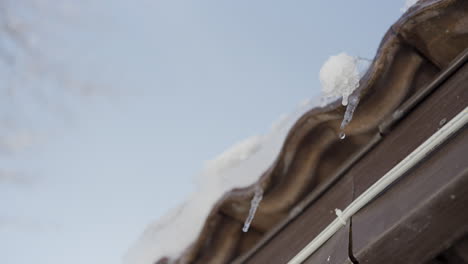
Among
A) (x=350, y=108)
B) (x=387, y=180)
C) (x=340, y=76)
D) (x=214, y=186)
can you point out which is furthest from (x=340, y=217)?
(x=214, y=186)

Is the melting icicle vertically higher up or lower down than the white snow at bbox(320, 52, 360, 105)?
lower down

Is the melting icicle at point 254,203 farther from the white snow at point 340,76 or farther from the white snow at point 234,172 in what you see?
the white snow at point 340,76

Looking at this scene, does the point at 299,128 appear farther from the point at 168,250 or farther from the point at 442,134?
the point at 168,250

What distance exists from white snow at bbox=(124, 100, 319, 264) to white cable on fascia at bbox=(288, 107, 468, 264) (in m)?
0.23

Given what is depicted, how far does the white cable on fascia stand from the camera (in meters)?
1.20

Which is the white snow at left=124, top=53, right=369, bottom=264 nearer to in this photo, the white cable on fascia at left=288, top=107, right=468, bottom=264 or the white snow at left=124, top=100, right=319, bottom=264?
the white snow at left=124, top=100, right=319, bottom=264

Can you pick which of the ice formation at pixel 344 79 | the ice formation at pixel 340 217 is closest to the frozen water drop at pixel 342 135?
the ice formation at pixel 344 79

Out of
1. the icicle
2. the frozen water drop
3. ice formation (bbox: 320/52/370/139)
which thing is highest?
ice formation (bbox: 320/52/370/139)

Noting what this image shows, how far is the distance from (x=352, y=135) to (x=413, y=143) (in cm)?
24

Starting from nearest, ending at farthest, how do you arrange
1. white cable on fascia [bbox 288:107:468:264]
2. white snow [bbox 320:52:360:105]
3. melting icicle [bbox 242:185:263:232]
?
white cable on fascia [bbox 288:107:468:264], white snow [bbox 320:52:360:105], melting icicle [bbox 242:185:263:232]

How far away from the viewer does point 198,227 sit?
172 cm

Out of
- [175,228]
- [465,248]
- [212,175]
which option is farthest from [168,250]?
[465,248]

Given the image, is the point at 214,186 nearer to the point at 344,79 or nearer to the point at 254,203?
the point at 254,203

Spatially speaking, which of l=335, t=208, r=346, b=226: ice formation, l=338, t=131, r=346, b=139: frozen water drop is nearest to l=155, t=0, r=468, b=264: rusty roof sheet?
l=338, t=131, r=346, b=139: frozen water drop
